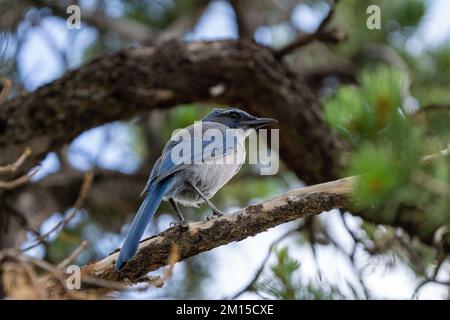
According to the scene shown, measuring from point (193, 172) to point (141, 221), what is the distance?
0.61 meters

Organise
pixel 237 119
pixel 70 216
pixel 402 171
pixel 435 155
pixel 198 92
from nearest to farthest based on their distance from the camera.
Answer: pixel 402 171, pixel 435 155, pixel 70 216, pixel 237 119, pixel 198 92

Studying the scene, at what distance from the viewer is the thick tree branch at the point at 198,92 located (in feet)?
14.1

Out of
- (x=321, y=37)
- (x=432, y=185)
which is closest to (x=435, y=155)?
(x=432, y=185)

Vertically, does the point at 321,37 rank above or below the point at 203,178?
above

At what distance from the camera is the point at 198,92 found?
4609 millimetres

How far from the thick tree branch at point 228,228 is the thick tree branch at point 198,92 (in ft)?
4.61

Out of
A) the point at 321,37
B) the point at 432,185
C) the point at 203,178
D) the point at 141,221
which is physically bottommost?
the point at 203,178

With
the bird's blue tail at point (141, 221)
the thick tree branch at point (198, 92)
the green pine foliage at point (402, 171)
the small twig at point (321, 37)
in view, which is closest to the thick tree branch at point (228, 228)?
the bird's blue tail at point (141, 221)

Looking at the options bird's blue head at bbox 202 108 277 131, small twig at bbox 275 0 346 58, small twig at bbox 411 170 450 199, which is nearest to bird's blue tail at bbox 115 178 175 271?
bird's blue head at bbox 202 108 277 131

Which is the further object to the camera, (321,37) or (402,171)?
(321,37)

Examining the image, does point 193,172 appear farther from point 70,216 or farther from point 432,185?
point 432,185

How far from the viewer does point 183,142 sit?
12.2ft

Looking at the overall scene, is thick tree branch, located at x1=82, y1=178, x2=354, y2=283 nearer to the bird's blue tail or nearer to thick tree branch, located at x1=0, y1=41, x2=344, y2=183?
the bird's blue tail

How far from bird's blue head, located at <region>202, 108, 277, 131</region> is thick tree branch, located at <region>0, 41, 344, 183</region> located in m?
0.36
